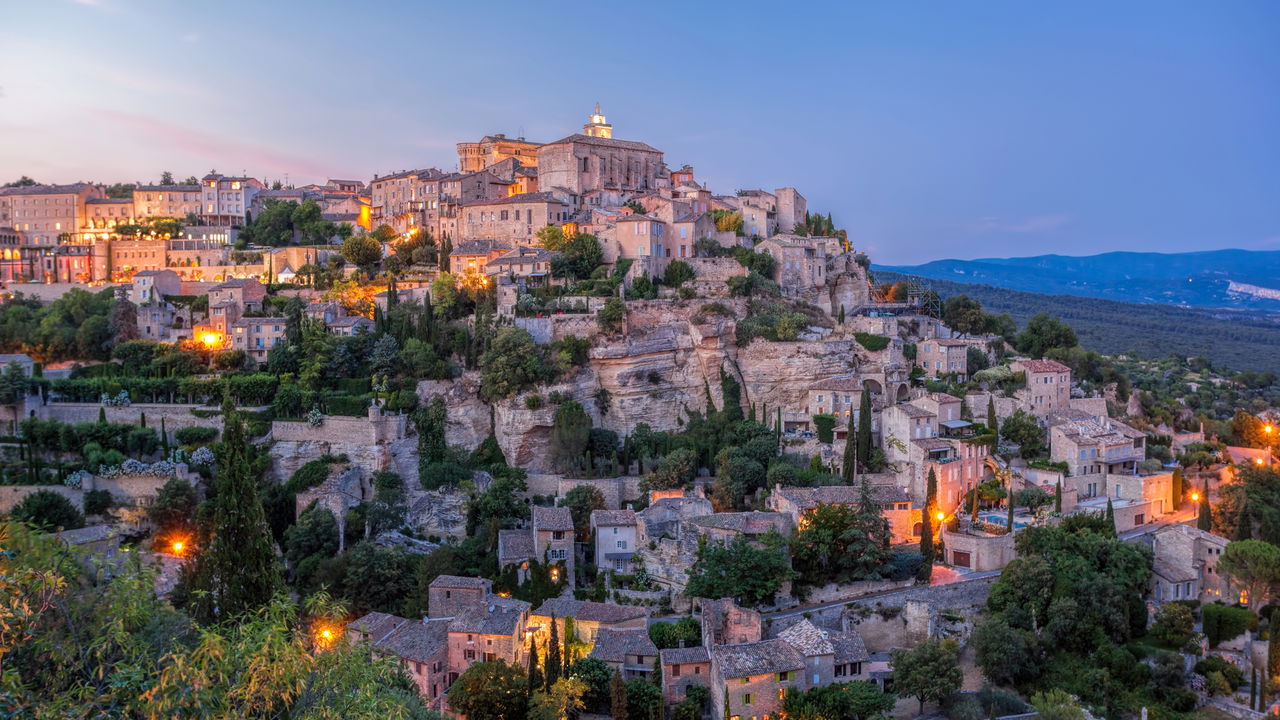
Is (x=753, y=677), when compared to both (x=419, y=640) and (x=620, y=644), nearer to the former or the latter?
(x=620, y=644)

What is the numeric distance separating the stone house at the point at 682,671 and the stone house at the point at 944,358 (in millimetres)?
19789

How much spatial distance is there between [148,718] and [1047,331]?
42227 mm

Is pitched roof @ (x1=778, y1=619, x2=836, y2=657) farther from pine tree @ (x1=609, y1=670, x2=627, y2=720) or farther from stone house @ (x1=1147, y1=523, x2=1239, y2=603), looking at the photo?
stone house @ (x1=1147, y1=523, x2=1239, y2=603)

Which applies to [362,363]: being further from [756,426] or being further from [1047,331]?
[1047,331]

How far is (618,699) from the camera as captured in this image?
941 inches

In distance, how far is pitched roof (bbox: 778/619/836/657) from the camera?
82.0 ft

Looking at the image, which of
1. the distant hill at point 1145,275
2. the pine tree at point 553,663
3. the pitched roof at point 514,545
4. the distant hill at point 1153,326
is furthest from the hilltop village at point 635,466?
the distant hill at point 1145,275

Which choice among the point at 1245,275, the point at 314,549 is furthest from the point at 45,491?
the point at 1245,275

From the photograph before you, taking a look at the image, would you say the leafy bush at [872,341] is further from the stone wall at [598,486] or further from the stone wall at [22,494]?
the stone wall at [22,494]

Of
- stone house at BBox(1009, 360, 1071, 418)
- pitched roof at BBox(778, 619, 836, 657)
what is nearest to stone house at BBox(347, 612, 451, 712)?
pitched roof at BBox(778, 619, 836, 657)

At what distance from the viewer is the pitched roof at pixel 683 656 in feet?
82.4

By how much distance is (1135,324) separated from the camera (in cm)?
9800

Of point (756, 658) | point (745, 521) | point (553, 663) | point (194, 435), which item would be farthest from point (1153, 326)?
point (194, 435)

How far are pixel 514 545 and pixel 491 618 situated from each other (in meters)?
4.28
